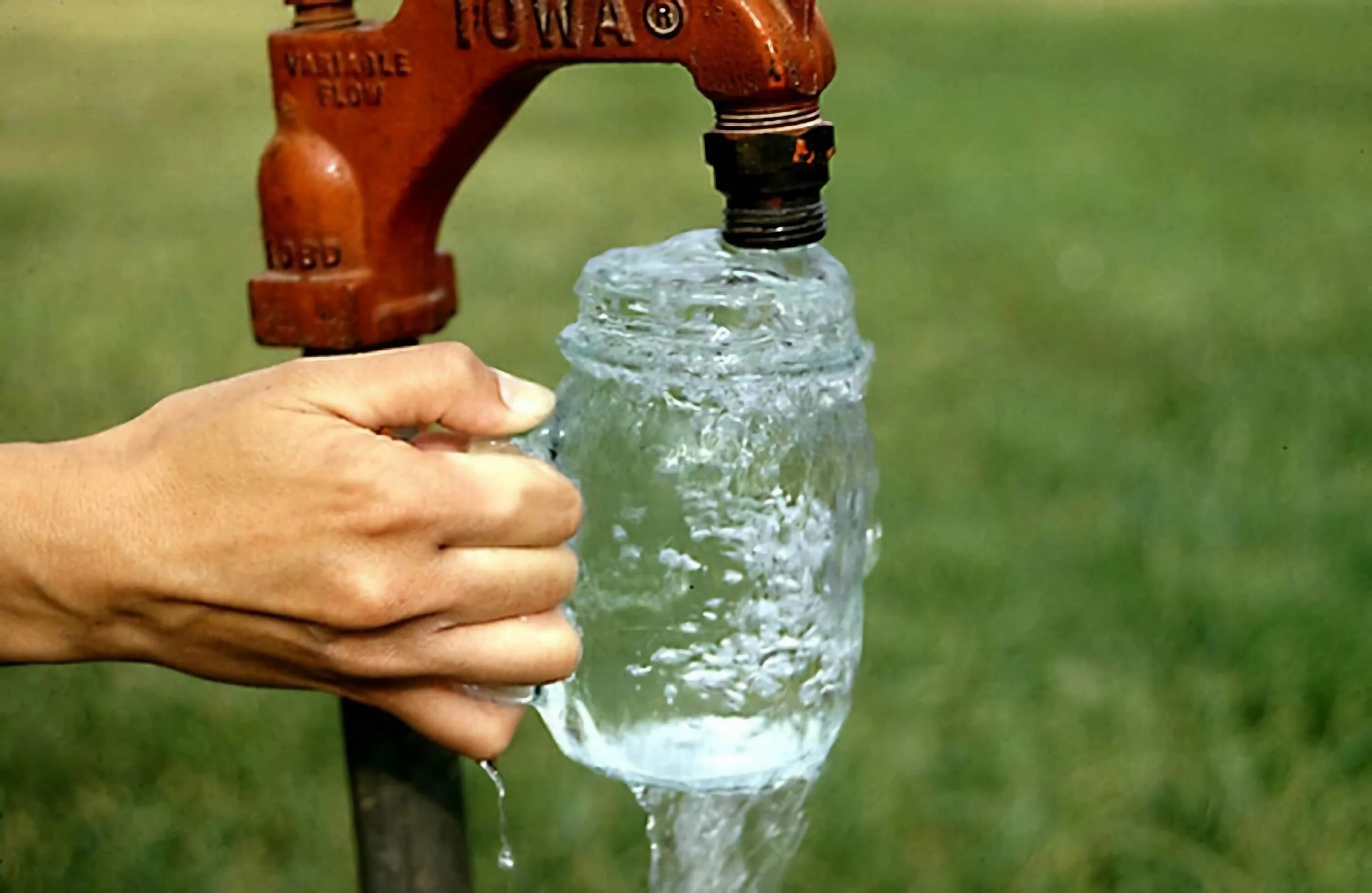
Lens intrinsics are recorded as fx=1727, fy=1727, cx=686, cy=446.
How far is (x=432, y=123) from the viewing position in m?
1.11

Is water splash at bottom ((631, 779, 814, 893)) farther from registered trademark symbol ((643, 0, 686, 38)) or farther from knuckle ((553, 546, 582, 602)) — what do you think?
registered trademark symbol ((643, 0, 686, 38))

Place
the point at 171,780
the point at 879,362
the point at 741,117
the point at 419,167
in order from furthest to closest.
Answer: the point at 879,362 → the point at 171,780 → the point at 419,167 → the point at 741,117

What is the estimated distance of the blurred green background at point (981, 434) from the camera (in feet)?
6.98

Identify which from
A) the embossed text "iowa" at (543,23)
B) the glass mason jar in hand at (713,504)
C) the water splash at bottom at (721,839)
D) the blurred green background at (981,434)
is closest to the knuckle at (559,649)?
the glass mason jar in hand at (713,504)

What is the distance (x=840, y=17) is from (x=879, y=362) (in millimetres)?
6405

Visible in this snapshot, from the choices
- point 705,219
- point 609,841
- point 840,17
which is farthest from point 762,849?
point 840,17

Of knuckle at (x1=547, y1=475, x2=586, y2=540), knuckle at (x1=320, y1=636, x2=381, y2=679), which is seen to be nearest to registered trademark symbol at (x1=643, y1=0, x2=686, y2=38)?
knuckle at (x1=547, y1=475, x2=586, y2=540)

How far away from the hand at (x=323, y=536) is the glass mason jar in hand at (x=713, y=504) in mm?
101

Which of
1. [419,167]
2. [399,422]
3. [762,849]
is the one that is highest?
[419,167]

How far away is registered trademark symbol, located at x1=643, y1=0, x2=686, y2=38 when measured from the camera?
1.01 meters

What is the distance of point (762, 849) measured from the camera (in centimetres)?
137

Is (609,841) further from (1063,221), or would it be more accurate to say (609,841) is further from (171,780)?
(1063,221)

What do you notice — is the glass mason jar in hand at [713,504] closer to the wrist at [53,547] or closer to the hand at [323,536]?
the hand at [323,536]

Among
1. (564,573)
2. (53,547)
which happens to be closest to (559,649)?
(564,573)
